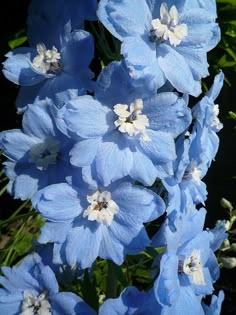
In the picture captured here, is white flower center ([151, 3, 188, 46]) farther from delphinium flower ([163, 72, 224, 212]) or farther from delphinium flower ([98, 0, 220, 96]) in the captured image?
delphinium flower ([163, 72, 224, 212])

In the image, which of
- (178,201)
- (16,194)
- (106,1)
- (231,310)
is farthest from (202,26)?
(231,310)

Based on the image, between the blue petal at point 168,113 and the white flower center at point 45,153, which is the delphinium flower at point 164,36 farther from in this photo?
the white flower center at point 45,153

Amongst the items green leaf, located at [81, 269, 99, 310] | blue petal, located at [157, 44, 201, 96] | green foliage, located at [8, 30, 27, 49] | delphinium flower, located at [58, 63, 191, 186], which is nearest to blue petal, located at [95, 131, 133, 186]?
delphinium flower, located at [58, 63, 191, 186]

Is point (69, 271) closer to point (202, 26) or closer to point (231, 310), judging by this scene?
point (202, 26)

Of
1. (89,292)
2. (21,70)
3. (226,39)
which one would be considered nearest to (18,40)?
(226,39)

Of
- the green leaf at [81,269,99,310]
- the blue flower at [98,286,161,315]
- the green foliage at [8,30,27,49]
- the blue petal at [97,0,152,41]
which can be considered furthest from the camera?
the green foliage at [8,30,27,49]
